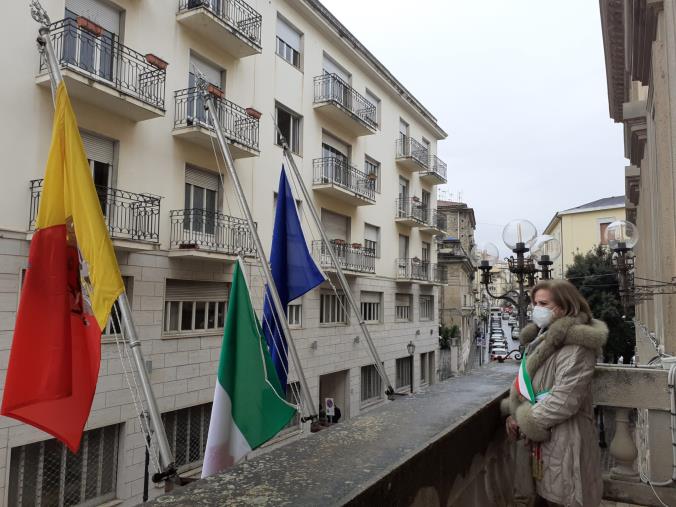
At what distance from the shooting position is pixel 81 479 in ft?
31.0

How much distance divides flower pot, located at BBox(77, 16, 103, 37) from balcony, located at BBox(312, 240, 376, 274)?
8.97 metres

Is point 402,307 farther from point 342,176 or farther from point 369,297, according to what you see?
point 342,176

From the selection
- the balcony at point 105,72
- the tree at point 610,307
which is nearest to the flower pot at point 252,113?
the balcony at point 105,72

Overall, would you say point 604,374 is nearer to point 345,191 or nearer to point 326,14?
point 345,191

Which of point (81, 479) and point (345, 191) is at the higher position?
point (345, 191)

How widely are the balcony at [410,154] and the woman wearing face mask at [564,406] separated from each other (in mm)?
21218

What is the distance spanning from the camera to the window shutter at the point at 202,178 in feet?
40.5

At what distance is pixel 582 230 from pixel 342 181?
32.2 m

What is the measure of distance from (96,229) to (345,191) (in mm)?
13398

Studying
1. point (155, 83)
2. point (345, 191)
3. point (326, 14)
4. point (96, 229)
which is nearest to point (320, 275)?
point (96, 229)

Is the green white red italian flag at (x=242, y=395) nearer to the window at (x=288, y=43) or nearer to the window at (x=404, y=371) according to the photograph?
the window at (x=288, y=43)

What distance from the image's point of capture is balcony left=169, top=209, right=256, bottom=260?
37.0 feet

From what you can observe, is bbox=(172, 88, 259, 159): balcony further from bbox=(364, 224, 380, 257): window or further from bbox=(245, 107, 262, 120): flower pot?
bbox=(364, 224, 380, 257): window

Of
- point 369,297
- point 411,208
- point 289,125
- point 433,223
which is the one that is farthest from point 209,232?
point 433,223
